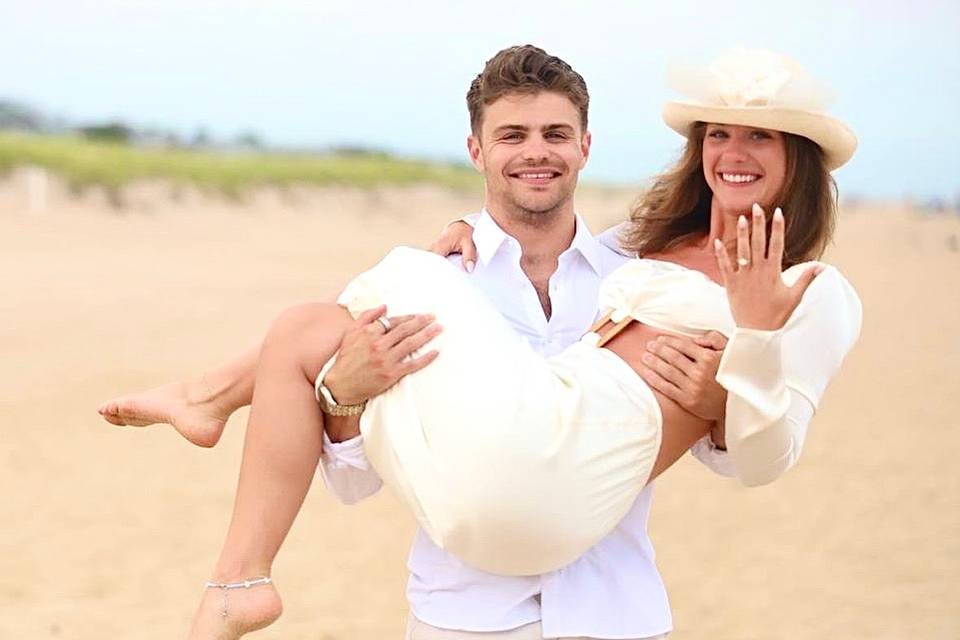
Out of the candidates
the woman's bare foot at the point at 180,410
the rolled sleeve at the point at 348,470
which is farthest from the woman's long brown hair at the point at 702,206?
the woman's bare foot at the point at 180,410

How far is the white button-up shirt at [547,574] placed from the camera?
3.32m

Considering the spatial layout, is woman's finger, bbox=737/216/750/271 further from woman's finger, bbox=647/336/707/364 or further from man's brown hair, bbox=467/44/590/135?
man's brown hair, bbox=467/44/590/135

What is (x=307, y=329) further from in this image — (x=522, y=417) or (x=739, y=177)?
(x=739, y=177)

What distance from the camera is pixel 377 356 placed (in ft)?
10.2

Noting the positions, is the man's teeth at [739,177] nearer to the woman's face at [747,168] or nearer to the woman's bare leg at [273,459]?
the woman's face at [747,168]

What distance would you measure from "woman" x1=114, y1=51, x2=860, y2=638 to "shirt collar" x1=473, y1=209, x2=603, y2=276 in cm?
16

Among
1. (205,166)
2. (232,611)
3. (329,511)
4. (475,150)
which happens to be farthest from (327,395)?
(205,166)

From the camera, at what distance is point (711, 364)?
10.4ft

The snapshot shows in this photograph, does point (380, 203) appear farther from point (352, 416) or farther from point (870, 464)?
point (352, 416)

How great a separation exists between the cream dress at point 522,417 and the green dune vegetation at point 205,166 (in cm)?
2387

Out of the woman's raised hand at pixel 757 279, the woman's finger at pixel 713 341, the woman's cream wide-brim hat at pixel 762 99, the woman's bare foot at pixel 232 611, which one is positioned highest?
the woman's cream wide-brim hat at pixel 762 99

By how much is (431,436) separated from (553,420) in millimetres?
246

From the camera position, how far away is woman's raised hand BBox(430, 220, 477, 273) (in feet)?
11.8

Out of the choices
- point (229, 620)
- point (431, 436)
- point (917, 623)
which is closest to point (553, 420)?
point (431, 436)
